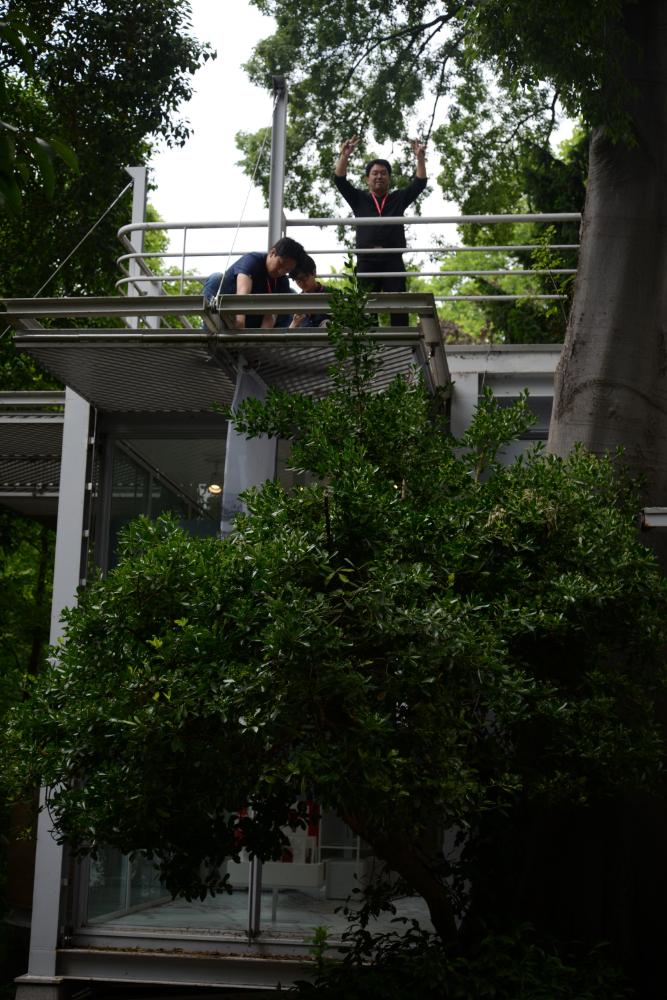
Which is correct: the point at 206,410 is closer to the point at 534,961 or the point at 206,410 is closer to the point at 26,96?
the point at 534,961

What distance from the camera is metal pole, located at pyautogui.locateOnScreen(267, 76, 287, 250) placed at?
26.9 ft

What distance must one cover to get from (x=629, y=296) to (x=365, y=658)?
3467 millimetres

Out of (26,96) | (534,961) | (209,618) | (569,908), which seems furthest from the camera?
(26,96)

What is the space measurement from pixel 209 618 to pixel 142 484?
4.18 m

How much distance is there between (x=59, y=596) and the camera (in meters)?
8.64

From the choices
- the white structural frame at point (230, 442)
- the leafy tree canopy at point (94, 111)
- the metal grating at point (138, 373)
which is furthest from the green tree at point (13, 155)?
the leafy tree canopy at point (94, 111)

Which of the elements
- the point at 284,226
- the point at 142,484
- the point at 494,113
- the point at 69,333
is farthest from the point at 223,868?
the point at 494,113

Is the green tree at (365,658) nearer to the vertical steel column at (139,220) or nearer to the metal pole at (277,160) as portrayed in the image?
the metal pole at (277,160)

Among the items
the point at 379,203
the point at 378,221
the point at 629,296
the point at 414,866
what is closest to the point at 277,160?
the point at 378,221

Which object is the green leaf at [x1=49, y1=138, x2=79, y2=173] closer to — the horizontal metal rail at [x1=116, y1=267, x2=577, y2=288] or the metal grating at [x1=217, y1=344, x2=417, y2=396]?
the horizontal metal rail at [x1=116, y1=267, x2=577, y2=288]

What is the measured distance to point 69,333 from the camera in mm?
7422

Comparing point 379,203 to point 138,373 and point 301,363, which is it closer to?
point 301,363

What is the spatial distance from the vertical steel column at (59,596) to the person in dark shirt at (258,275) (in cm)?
189

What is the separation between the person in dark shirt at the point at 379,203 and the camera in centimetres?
884
